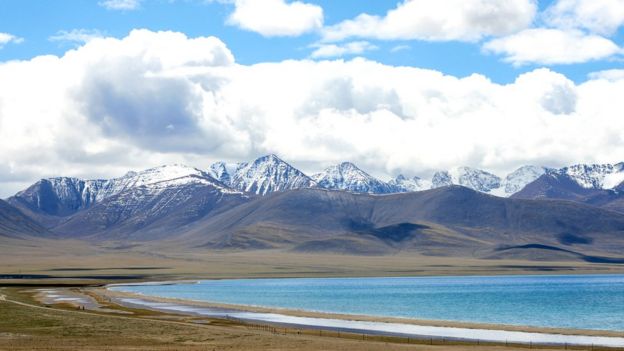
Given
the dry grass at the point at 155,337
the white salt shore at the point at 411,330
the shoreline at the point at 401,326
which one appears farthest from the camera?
the shoreline at the point at 401,326

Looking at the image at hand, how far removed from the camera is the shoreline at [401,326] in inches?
2830

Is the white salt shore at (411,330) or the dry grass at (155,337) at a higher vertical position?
the dry grass at (155,337)

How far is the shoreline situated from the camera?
71.9 m

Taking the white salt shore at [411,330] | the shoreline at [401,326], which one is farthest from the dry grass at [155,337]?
the shoreline at [401,326]

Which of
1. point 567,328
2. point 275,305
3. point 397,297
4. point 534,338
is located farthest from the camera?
point 397,297

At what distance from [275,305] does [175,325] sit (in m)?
46.1

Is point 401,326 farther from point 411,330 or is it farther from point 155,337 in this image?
point 155,337

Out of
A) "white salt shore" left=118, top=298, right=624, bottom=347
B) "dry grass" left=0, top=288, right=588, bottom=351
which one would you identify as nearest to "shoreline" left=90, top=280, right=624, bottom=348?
"white salt shore" left=118, top=298, right=624, bottom=347

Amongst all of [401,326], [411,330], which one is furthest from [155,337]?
[401,326]

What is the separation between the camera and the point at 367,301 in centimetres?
13200

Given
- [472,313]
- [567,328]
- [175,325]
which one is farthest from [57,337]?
[472,313]

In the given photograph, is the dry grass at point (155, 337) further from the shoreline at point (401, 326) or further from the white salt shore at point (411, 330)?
the shoreline at point (401, 326)

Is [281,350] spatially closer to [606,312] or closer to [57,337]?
[57,337]

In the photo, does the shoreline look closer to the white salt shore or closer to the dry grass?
the white salt shore
